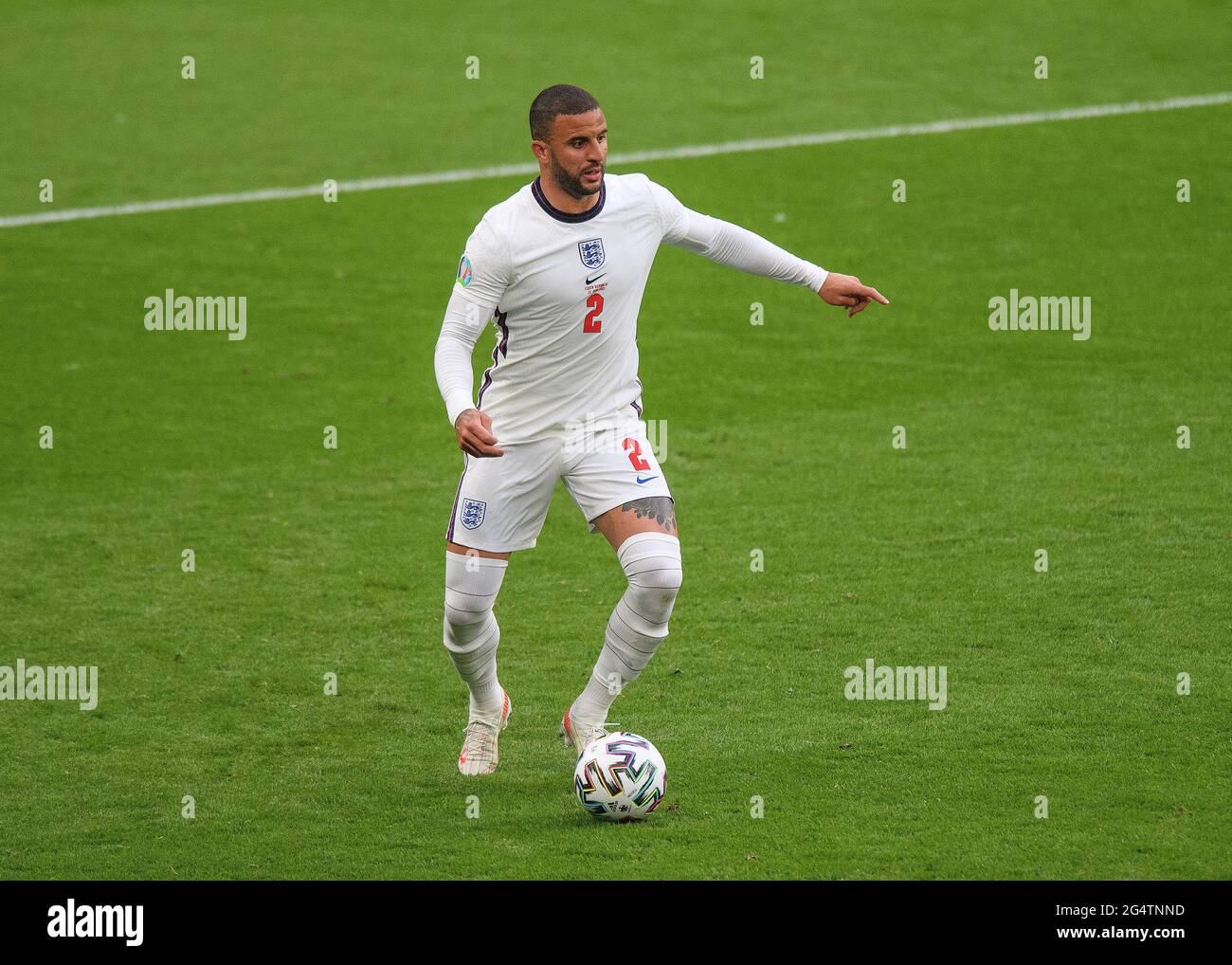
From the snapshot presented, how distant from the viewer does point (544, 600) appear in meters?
8.85

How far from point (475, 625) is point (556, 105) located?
84.8 inches

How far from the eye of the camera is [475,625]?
22.4 ft

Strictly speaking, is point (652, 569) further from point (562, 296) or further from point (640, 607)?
point (562, 296)

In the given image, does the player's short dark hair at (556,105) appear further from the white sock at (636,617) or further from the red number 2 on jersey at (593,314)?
the white sock at (636,617)

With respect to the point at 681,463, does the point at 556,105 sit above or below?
above

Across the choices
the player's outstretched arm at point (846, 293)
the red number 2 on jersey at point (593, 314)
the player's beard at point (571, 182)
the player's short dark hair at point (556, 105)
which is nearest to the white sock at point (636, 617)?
the red number 2 on jersey at point (593, 314)

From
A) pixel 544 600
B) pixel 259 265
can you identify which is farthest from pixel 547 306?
pixel 259 265

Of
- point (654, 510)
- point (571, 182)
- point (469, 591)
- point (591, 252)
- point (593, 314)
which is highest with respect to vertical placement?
point (571, 182)

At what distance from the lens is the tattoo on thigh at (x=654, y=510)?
6.59 metres

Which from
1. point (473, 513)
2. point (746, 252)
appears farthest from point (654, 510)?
point (746, 252)

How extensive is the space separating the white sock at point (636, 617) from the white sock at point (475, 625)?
0.40 metres

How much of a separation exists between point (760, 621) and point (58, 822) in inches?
141

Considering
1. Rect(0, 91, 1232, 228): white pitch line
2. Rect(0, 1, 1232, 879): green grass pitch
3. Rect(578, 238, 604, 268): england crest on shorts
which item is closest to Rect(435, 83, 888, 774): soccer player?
Rect(578, 238, 604, 268): england crest on shorts

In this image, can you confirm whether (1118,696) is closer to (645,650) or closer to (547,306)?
(645,650)
